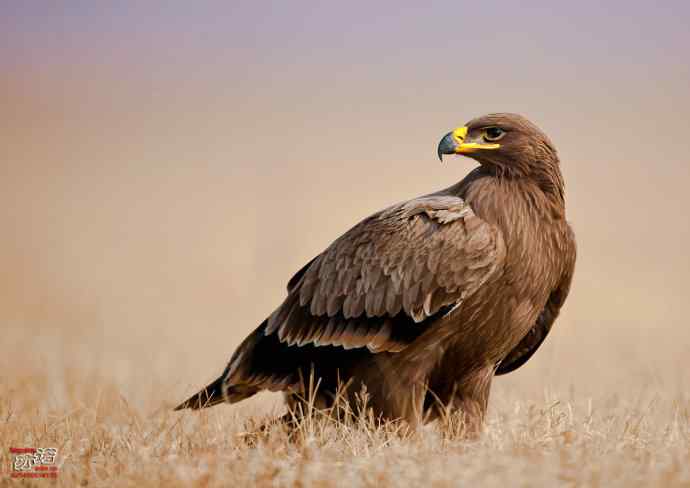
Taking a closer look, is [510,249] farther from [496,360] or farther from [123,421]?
[123,421]

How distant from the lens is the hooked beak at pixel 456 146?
585 cm

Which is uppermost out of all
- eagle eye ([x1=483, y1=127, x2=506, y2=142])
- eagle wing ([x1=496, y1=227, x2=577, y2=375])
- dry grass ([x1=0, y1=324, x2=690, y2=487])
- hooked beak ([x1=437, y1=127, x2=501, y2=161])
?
eagle eye ([x1=483, y1=127, x2=506, y2=142])

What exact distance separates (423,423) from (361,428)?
79cm

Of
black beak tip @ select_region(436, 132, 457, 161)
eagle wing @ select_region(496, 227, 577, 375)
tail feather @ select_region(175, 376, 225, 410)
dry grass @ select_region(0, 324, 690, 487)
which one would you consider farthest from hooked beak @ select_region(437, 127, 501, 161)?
tail feather @ select_region(175, 376, 225, 410)

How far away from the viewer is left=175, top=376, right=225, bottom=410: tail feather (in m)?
6.14

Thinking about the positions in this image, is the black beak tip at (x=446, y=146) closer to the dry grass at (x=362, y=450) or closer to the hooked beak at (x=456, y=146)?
the hooked beak at (x=456, y=146)

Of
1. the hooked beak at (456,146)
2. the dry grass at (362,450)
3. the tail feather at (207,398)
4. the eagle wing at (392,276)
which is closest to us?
the dry grass at (362,450)

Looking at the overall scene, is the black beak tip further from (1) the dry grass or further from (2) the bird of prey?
(1) the dry grass

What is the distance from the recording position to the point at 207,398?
20.2 ft

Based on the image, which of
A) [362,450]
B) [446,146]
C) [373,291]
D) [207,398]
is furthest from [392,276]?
[207,398]

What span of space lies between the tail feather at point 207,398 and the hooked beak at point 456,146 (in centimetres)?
212

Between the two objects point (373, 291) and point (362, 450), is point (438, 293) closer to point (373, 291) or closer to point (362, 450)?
point (373, 291)

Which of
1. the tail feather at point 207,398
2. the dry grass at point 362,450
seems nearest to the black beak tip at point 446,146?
the dry grass at point 362,450

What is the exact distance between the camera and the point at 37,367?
10883mm
